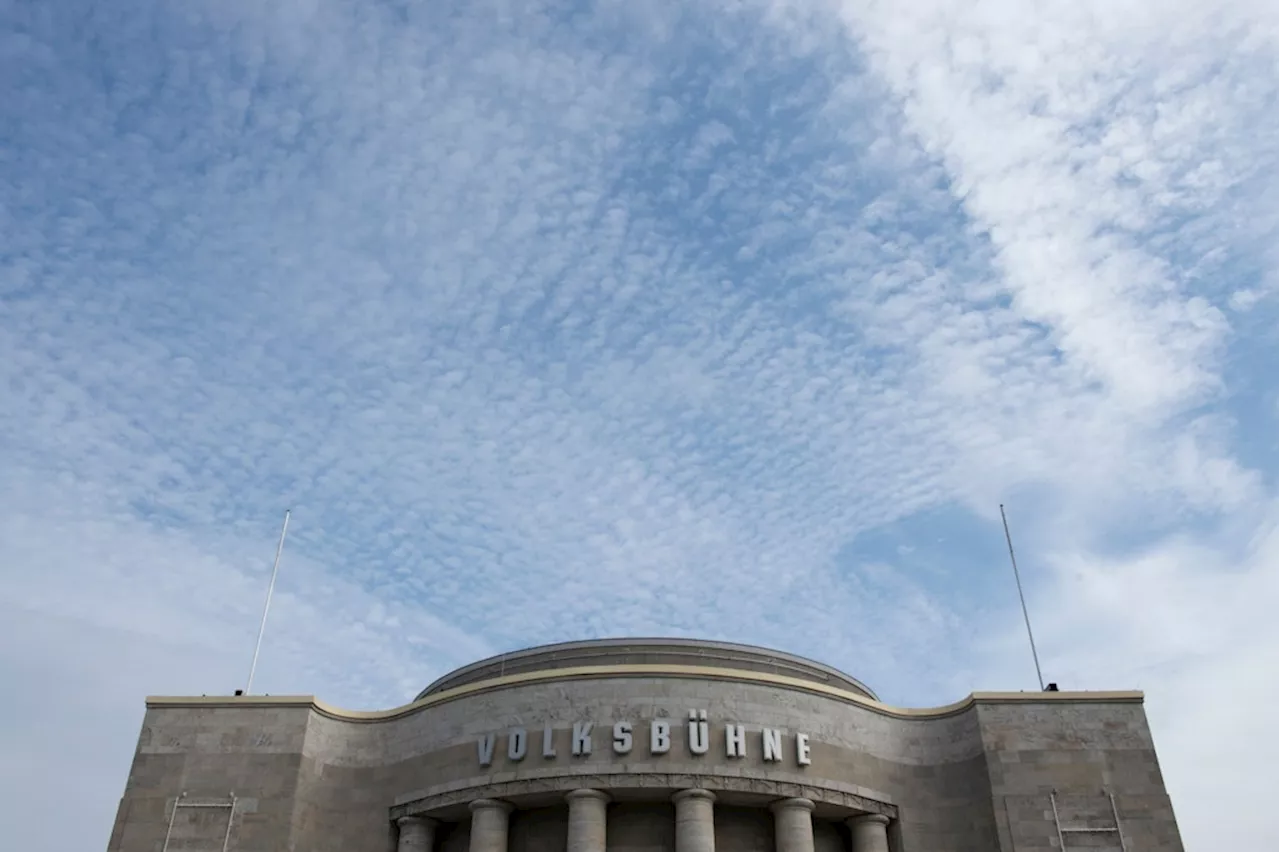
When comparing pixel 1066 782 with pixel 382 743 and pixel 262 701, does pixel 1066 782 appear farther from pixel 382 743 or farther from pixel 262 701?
pixel 262 701

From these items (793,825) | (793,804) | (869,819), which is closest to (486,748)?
(793,804)

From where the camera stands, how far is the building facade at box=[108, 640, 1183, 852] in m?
37.9

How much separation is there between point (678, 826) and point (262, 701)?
703 inches

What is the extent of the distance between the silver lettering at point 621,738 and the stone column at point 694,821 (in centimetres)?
247

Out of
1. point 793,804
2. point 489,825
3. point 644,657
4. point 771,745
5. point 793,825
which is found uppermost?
point 644,657

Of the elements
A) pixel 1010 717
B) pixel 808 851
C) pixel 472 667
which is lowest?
pixel 808 851

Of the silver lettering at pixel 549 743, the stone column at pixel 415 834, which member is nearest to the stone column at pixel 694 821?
the silver lettering at pixel 549 743

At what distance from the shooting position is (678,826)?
3709 cm

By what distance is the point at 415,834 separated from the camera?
4006 cm

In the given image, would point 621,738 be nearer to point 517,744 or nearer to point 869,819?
point 517,744

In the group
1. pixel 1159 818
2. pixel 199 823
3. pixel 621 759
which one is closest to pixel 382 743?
pixel 199 823

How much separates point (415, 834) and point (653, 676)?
36.9ft

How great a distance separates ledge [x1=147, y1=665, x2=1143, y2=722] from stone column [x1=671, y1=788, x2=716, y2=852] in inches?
170

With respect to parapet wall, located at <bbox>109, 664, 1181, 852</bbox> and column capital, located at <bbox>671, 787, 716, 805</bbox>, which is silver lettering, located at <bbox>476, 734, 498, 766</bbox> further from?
column capital, located at <bbox>671, 787, 716, 805</bbox>
